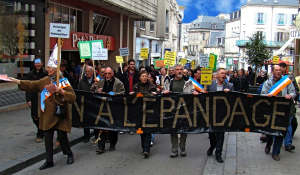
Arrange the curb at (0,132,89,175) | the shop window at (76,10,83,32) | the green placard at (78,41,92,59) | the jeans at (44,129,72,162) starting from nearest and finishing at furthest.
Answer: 1. the curb at (0,132,89,175)
2. the jeans at (44,129,72,162)
3. the green placard at (78,41,92,59)
4. the shop window at (76,10,83,32)

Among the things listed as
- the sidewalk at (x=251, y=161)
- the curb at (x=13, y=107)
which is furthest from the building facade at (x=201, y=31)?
the sidewalk at (x=251, y=161)

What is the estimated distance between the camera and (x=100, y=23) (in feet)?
79.8

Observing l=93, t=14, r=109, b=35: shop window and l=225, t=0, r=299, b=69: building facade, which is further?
l=225, t=0, r=299, b=69: building facade

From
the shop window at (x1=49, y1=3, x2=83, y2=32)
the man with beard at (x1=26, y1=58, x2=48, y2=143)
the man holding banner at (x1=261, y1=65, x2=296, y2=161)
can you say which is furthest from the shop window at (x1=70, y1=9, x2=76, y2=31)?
the man holding banner at (x1=261, y1=65, x2=296, y2=161)

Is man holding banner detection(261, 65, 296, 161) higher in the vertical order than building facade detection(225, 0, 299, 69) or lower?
lower

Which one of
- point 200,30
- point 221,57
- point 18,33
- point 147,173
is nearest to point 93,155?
point 147,173

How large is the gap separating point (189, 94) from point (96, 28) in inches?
682

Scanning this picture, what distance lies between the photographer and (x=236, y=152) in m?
8.01

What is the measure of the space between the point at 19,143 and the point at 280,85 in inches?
223

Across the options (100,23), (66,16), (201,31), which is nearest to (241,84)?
(66,16)

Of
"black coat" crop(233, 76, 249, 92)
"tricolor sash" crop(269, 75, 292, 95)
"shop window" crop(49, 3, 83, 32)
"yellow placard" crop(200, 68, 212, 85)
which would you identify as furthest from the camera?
"shop window" crop(49, 3, 83, 32)

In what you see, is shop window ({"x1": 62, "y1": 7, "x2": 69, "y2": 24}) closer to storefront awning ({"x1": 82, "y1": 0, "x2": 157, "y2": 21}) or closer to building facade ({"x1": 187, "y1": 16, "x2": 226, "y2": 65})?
storefront awning ({"x1": 82, "y1": 0, "x2": 157, "y2": 21})

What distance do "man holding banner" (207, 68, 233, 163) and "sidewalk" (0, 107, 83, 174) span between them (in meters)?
3.34

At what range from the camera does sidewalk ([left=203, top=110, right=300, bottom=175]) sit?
21.6ft
